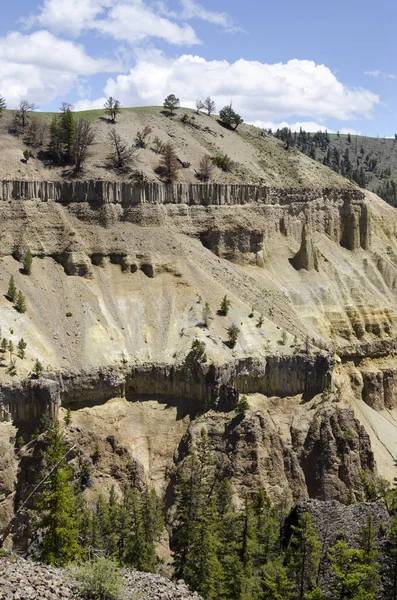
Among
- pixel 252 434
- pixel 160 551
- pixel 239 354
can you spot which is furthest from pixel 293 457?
pixel 160 551

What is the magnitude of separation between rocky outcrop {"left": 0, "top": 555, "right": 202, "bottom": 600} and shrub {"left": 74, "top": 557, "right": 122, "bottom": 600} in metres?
0.24

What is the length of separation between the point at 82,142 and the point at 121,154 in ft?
15.1

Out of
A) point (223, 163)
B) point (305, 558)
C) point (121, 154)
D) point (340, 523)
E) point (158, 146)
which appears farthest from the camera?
point (223, 163)

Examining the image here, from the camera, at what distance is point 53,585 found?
66.6 ft

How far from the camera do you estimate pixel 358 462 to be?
2195 inches

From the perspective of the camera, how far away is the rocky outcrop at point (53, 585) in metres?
19.5

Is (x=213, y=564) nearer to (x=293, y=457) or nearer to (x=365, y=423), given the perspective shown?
(x=293, y=457)

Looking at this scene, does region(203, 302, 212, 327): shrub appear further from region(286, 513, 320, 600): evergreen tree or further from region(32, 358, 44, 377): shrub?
region(286, 513, 320, 600): evergreen tree

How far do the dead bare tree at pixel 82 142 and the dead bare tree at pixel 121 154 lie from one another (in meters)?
2.60

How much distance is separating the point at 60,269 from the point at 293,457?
27.2 meters

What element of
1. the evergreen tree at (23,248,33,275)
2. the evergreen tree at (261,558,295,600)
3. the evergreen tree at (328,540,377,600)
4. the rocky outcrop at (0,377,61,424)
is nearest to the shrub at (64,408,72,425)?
the rocky outcrop at (0,377,61,424)

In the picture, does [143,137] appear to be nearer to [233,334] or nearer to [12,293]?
[12,293]

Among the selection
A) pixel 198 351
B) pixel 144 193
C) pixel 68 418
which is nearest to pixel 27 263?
pixel 144 193

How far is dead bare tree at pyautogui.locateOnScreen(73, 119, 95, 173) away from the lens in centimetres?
7356
